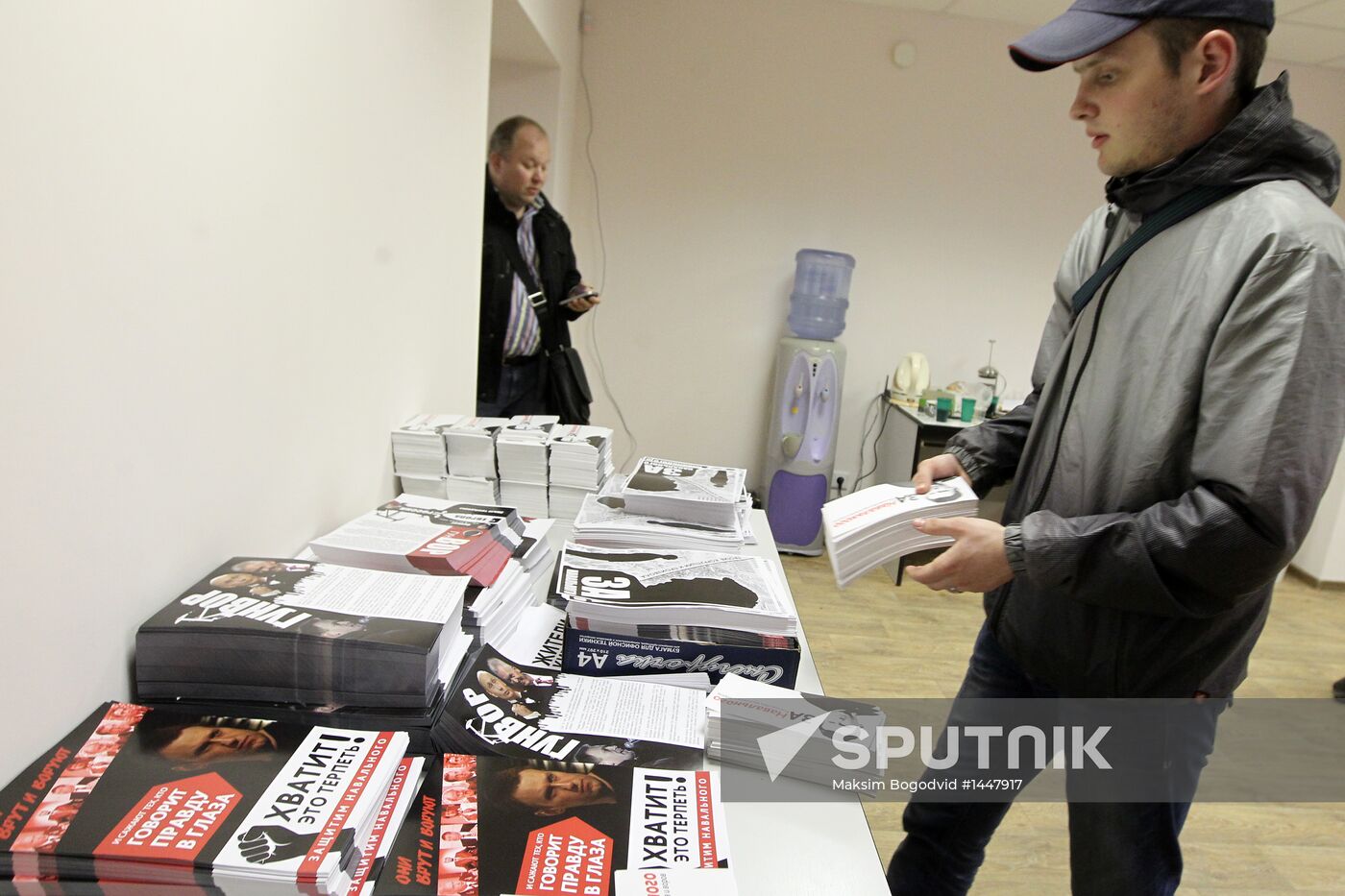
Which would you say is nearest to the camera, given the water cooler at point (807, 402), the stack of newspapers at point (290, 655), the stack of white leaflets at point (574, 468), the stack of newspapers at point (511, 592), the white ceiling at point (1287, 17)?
the stack of newspapers at point (290, 655)

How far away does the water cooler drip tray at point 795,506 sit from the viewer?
4.03m

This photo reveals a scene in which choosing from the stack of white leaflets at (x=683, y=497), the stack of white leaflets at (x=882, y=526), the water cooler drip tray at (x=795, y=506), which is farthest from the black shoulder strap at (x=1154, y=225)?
the water cooler drip tray at (x=795, y=506)

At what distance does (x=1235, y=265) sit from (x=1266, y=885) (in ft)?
5.76

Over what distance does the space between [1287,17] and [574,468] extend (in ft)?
12.7

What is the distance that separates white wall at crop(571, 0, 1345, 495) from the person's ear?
319cm

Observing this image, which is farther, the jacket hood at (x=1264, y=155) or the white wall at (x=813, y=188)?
the white wall at (x=813, y=188)

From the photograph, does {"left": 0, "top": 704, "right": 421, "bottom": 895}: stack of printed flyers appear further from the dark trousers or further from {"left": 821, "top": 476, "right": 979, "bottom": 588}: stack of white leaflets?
the dark trousers

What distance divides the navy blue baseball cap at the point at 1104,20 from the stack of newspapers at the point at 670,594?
0.82 m

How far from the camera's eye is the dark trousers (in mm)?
2797

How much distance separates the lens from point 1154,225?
111cm

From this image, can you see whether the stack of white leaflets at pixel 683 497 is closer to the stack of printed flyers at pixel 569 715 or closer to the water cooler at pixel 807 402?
the stack of printed flyers at pixel 569 715

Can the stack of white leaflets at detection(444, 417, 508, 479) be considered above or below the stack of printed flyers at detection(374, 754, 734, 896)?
above

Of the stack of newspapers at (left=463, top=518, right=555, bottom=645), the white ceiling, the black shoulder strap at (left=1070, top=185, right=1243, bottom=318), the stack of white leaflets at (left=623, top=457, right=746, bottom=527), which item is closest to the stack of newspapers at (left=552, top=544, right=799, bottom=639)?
the stack of newspapers at (left=463, top=518, right=555, bottom=645)

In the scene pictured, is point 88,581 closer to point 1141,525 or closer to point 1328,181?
point 1141,525
